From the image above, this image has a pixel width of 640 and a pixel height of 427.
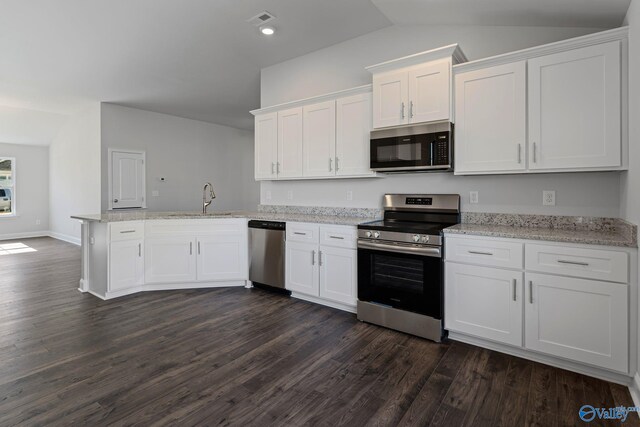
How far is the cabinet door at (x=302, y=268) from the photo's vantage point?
348cm

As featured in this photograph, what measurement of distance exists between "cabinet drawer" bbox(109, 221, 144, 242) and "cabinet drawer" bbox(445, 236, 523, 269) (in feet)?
10.9

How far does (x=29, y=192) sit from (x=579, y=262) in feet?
36.4

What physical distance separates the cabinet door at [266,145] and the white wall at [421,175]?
330 millimetres

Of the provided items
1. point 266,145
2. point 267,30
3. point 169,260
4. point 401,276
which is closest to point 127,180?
point 169,260

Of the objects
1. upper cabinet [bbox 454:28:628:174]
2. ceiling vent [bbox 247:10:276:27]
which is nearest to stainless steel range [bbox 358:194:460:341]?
upper cabinet [bbox 454:28:628:174]

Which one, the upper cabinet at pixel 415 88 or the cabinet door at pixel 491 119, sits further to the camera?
the upper cabinet at pixel 415 88

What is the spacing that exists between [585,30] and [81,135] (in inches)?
324

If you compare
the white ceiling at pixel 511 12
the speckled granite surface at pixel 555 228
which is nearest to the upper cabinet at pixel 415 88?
the white ceiling at pixel 511 12

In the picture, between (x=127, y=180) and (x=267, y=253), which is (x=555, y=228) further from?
(x=127, y=180)

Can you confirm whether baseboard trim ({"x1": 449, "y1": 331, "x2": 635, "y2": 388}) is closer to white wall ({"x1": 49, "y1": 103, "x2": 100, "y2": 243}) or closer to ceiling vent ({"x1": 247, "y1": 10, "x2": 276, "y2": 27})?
ceiling vent ({"x1": 247, "y1": 10, "x2": 276, "y2": 27})

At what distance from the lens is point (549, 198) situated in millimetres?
2719

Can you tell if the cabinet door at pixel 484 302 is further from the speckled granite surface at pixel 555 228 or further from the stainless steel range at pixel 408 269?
the speckled granite surface at pixel 555 228

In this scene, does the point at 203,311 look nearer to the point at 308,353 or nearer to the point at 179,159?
the point at 308,353

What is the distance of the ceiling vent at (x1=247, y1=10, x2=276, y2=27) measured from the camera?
129 inches
